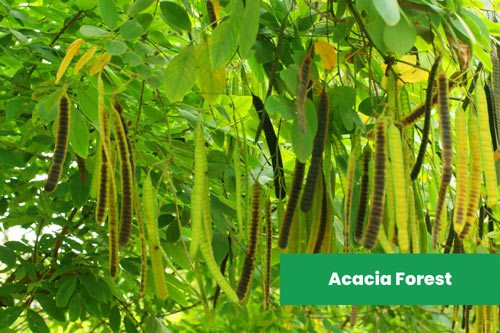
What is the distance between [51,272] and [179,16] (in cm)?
103

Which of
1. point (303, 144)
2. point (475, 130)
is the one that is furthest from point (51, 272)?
point (475, 130)

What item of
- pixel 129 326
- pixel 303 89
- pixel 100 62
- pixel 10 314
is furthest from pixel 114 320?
pixel 303 89

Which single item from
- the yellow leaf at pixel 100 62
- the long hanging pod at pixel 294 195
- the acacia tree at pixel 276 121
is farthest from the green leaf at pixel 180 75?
the long hanging pod at pixel 294 195

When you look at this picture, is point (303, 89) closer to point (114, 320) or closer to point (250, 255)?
point (250, 255)

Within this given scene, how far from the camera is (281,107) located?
34.0 inches

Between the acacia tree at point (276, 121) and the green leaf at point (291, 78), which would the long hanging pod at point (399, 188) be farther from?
the green leaf at point (291, 78)

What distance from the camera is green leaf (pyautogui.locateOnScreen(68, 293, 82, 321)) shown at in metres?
1.42

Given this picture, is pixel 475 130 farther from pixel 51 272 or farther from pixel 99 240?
pixel 51 272

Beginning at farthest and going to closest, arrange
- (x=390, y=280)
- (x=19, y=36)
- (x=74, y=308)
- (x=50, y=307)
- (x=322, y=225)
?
(x=50, y=307) → (x=74, y=308) → (x=19, y=36) → (x=390, y=280) → (x=322, y=225)

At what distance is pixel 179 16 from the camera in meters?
0.96

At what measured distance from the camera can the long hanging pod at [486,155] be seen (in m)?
0.76

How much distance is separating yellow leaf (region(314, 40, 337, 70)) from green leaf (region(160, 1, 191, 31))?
233 millimetres

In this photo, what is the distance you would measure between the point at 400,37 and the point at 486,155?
0.68 ft

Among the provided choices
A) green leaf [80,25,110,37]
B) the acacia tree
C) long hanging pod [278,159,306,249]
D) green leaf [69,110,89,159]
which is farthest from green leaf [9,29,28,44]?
long hanging pod [278,159,306,249]
